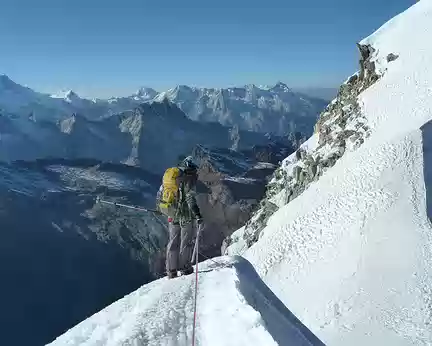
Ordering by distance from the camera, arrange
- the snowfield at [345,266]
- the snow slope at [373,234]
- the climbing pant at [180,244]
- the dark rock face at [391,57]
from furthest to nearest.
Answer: the dark rock face at [391,57]
the snow slope at [373,234]
the climbing pant at [180,244]
the snowfield at [345,266]

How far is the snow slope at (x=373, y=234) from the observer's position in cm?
1571

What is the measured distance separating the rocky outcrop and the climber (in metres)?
23.9

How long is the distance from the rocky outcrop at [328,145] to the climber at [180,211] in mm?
23890

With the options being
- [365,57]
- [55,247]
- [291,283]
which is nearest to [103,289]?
[55,247]

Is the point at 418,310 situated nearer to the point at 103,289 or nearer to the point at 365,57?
the point at 365,57

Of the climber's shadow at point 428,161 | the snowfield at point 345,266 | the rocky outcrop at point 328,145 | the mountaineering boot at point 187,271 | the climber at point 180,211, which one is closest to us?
the snowfield at point 345,266

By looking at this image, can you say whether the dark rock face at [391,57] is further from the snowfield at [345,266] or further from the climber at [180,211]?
the climber at [180,211]

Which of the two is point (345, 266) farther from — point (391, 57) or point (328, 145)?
point (391, 57)

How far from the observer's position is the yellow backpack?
12047mm

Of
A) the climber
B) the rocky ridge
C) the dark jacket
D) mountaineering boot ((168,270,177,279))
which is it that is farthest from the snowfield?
the dark jacket

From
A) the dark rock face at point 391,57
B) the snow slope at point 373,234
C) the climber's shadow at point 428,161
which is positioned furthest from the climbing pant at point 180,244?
the dark rock face at point 391,57

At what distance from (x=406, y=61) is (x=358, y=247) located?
23.2m

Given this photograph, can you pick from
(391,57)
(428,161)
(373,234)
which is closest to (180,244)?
(373,234)

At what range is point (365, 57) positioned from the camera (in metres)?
45.2
